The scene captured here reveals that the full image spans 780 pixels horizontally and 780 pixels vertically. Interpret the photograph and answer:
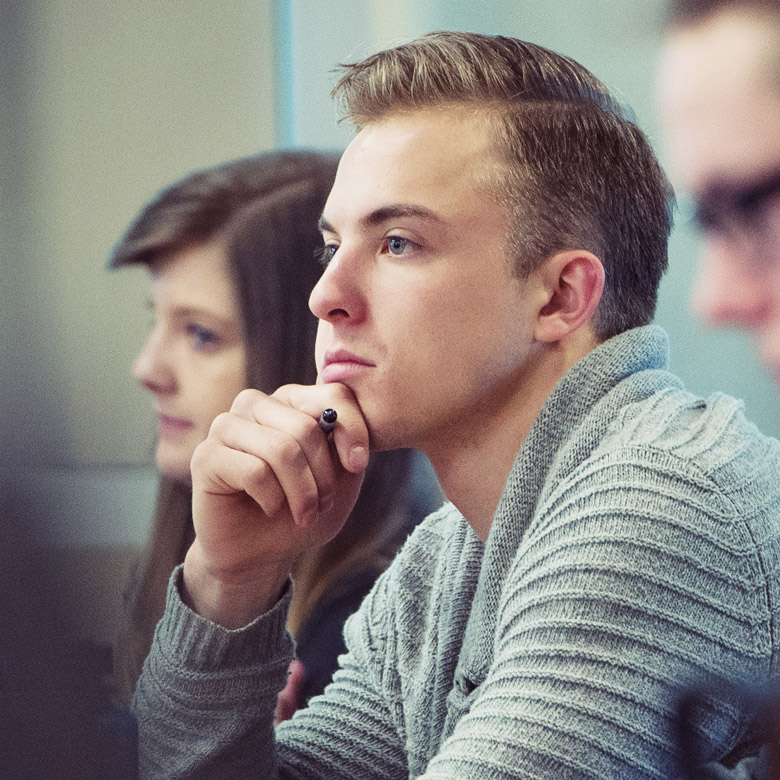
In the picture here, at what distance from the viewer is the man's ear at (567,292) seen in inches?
→ 30.3

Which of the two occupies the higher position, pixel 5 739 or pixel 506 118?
pixel 506 118

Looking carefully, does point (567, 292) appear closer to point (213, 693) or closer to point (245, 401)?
point (245, 401)

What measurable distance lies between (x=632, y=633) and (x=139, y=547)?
387 mm

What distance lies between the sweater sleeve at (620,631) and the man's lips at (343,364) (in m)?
0.21

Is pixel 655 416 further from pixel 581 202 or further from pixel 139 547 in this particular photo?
pixel 139 547

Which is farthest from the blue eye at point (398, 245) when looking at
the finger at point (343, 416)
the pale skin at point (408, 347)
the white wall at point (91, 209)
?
the white wall at point (91, 209)

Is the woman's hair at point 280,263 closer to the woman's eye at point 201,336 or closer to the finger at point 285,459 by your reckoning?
the woman's eye at point 201,336

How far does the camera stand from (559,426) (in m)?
0.71

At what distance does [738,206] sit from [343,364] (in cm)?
48

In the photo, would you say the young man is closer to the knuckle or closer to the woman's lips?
the knuckle

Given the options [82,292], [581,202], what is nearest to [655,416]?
[581,202]

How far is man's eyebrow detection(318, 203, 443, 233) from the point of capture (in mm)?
755

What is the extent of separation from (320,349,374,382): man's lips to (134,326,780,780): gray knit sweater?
0.45 ft

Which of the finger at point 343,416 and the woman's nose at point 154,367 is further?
the woman's nose at point 154,367
